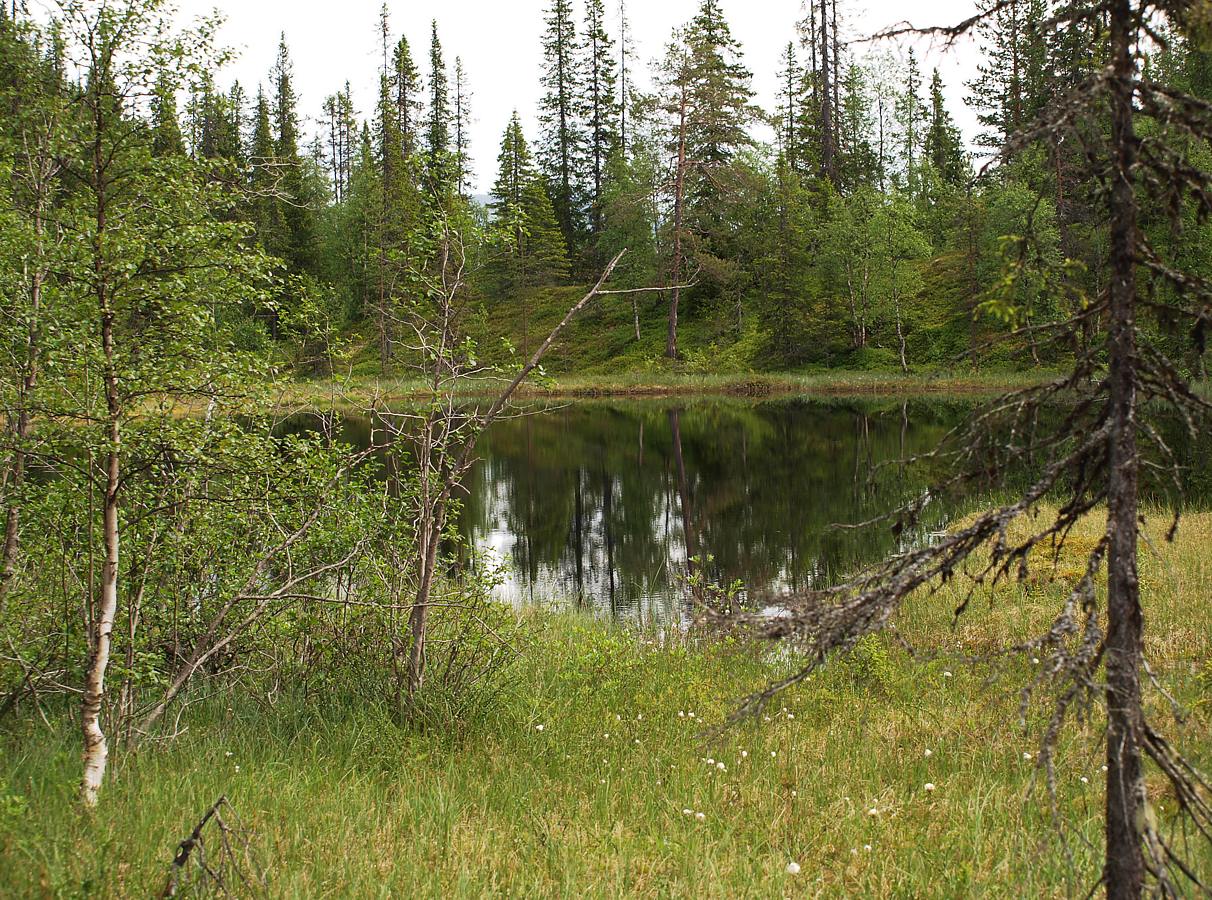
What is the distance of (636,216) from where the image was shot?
49250mm

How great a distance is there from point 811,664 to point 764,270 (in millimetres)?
48155

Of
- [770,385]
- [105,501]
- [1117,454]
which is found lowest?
[105,501]

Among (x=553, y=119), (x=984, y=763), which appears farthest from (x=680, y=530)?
(x=553, y=119)

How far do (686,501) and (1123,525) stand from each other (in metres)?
18.1

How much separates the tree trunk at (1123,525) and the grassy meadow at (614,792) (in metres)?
0.26

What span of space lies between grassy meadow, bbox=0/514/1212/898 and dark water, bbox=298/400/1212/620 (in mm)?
1570

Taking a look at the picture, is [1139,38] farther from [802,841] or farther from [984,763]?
[984,763]

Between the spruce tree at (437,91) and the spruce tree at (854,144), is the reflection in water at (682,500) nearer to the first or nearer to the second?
the spruce tree at (854,144)

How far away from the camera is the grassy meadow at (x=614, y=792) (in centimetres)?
369

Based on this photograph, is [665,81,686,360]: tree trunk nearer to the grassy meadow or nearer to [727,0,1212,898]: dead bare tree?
the grassy meadow

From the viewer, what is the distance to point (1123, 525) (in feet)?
6.89

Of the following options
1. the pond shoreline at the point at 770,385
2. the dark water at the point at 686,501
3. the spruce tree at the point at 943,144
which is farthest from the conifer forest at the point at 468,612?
the spruce tree at the point at 943,144

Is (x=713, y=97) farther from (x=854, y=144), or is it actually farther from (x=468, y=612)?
(x=468, y=612)

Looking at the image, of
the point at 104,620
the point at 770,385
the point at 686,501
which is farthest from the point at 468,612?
the point at 770,385
